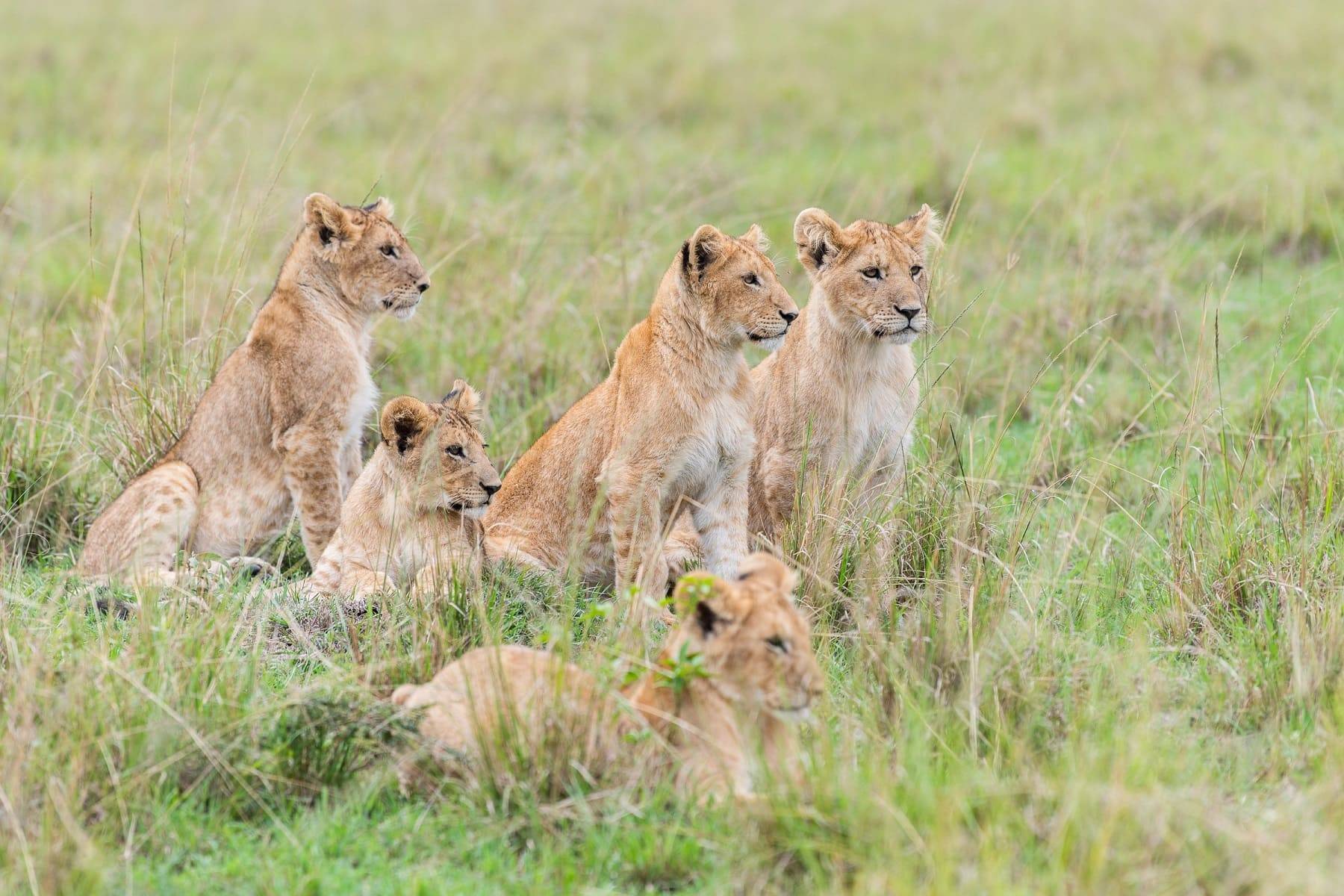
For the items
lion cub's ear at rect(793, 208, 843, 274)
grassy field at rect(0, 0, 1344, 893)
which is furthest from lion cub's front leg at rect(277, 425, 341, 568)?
lion cub's ear at rect(793, 208, 843, 274)

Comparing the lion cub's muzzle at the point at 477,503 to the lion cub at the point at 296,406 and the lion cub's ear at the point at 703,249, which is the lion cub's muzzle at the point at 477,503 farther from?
the lion cub's ear at the point at 703,249

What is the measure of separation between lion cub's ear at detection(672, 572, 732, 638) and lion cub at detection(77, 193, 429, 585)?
2.66 metres

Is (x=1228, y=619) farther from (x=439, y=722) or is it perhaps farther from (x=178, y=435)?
(x=178, y=435)

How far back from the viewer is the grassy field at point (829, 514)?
143 inches

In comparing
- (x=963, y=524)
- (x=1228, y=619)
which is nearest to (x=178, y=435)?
(x=963, y=524)

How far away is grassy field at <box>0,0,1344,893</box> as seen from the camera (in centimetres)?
363

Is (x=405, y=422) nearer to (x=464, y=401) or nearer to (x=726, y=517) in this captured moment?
(x=464, y=401)

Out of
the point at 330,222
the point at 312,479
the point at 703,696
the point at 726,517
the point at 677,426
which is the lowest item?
the point at 312,479

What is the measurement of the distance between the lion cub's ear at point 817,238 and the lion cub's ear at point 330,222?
5.73 ft

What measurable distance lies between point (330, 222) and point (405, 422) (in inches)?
43.7

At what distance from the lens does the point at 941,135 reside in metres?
12.0

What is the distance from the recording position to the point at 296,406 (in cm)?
631

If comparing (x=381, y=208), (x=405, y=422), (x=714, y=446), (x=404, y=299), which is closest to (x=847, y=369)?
(x=714, y=446)

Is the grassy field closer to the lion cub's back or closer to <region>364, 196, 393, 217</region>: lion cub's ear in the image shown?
the lion cub's back
